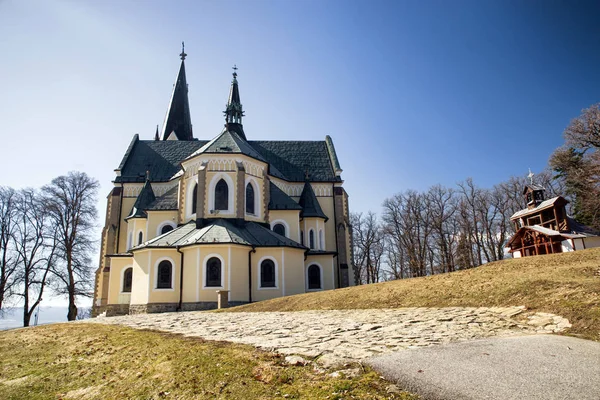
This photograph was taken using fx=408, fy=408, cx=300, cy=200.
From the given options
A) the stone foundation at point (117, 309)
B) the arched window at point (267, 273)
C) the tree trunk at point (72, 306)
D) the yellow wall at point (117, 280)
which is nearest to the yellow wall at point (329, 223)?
the arched window at point (267, 273)


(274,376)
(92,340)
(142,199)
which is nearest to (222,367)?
(274,376)

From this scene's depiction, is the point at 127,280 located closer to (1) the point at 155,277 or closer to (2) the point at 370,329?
(1) the point at 155,277

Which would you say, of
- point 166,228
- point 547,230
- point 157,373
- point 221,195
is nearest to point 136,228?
point 166,228

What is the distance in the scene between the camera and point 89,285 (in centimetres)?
3575

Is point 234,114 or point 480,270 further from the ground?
point 234,114

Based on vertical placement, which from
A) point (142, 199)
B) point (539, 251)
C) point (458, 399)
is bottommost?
point (458, 399)

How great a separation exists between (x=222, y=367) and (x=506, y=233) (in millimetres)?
42933

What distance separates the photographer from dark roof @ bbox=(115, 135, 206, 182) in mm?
38219

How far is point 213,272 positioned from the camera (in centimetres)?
→ 2495

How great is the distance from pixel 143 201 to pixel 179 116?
54.0 feet

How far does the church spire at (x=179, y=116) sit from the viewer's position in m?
47.2

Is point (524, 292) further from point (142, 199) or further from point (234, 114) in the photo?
point (234, 114)

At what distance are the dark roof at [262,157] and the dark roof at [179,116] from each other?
5348 millimetres

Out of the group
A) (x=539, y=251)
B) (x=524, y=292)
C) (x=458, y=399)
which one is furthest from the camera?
(x=539, y=251)
